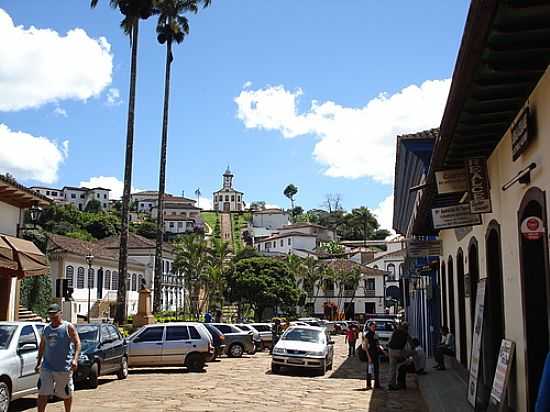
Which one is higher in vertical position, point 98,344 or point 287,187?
point 287,187

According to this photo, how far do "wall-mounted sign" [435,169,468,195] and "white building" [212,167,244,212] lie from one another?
6974 inches

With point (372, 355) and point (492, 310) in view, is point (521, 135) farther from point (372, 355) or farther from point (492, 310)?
point (372, 355)

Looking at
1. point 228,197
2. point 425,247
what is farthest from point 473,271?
point 228,197

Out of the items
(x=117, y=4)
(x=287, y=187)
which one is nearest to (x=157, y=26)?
(x=117, y=4)

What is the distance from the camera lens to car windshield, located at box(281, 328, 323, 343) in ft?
74.2

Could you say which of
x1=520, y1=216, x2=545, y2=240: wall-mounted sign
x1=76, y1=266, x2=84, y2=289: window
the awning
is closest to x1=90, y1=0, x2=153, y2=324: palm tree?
the awning

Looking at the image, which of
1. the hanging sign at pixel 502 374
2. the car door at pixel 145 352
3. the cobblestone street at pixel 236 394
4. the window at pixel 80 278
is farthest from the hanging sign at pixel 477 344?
the window at pixel 80 278

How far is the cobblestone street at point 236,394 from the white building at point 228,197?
551 ft

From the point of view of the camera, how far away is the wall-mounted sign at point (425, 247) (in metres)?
21.1

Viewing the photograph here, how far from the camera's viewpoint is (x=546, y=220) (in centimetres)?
776

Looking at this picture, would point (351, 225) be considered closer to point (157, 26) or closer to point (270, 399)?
point (157, 26)

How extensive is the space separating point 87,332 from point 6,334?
541cm

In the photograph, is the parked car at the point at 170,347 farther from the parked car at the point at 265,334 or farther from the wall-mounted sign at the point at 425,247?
the parked car at the point at 265,334

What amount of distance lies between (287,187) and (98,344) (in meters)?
167
